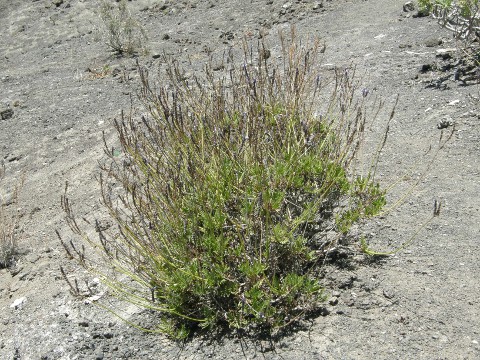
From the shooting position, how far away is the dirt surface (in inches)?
104

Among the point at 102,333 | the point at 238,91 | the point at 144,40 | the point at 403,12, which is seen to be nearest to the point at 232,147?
the point at 238,91

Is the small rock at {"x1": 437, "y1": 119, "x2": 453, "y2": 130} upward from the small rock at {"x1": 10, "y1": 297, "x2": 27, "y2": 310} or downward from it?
upward

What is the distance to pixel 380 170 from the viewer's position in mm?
3855

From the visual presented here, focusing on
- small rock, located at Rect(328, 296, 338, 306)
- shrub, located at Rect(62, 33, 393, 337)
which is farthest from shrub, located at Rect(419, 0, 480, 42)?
small rock, located at Rect(328, 296, 338, 306)

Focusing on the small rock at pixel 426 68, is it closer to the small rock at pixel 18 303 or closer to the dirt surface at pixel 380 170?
the dirt surface at pixel 380 170

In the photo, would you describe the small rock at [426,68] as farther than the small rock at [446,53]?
No

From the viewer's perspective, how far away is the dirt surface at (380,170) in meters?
2.63

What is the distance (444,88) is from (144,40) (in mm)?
5285

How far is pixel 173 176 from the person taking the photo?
2854 mm

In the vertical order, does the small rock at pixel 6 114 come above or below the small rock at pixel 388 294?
below

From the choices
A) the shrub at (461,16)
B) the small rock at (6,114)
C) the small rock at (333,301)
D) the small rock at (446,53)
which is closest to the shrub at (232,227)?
the small rock at (333,301)

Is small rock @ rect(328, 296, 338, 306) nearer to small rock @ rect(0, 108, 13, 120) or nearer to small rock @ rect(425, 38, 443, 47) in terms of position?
small rock @ rect(425, 38, 443, 47)

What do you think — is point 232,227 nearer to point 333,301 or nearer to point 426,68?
point 333,301

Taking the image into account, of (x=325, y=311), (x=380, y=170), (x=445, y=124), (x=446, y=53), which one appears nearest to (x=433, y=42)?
(x=446, y=53)
